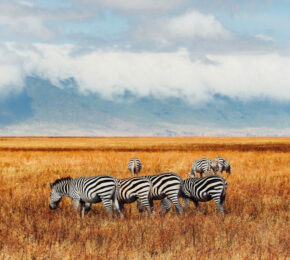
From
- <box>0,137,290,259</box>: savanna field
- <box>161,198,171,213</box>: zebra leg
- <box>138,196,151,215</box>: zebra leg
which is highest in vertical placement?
<box>138,196,151,215</box>: zebra leg

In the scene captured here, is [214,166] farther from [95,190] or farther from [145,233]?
[145,233]

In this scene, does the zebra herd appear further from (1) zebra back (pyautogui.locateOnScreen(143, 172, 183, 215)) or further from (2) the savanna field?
(2) the savanna field

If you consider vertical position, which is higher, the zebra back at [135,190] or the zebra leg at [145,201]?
the zebra back at [135,190]

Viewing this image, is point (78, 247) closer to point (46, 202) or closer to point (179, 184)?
point (179, 184)

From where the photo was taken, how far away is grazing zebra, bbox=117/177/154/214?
1175 cm

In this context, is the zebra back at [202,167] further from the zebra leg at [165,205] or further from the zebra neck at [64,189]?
the zebra neck at [64,189]

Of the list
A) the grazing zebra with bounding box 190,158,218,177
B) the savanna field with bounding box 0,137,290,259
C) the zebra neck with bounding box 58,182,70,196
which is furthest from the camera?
the grazing zebra with bounding box 190,158,218,177

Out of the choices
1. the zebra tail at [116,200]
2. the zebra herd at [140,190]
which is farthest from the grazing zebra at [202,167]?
the zebra tail at [116,200]

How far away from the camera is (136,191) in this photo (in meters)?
11.9

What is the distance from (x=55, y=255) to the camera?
902 centimetres

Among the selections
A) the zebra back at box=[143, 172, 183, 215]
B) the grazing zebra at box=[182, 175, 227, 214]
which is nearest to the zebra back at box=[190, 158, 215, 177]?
the grazing zebra at box=[182, 175, 227, 214]

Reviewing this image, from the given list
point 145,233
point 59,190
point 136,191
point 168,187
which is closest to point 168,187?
point 168,187

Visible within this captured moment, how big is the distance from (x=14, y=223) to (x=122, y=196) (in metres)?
2.79

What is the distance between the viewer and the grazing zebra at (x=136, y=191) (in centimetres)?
1175
